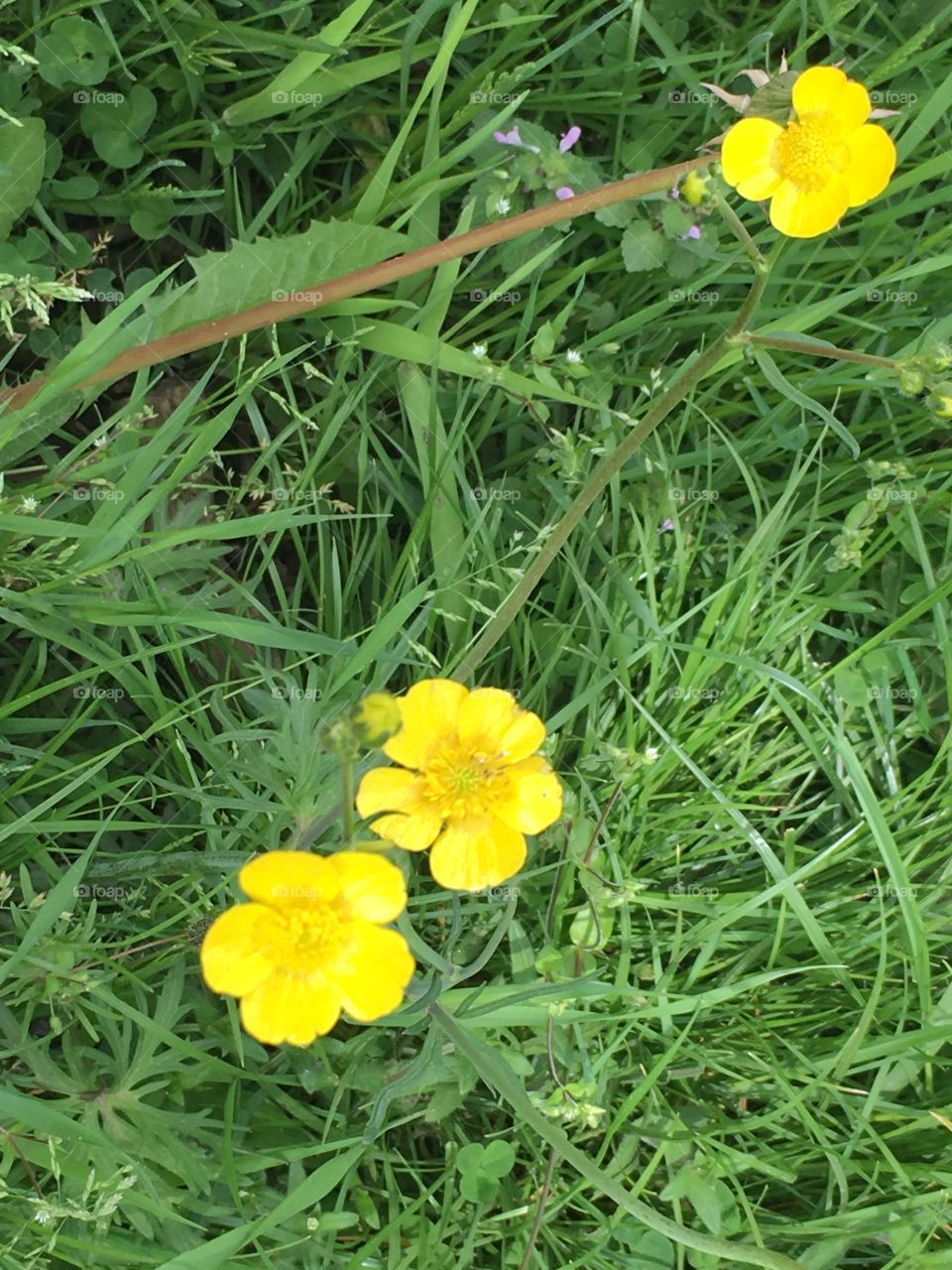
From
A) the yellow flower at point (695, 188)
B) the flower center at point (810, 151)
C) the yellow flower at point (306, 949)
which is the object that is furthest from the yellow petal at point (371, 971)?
the flower center at point (810, 151)

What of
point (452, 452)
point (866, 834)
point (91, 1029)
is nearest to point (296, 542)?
point (452, 452)

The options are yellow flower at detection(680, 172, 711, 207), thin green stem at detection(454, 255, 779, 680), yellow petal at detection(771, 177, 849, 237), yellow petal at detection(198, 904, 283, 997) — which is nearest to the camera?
yellow petal at detection(198, 904, 283, 997)

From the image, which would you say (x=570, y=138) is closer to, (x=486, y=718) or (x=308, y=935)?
(x=486, y=718)

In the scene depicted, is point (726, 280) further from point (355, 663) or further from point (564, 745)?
point (355, 663)

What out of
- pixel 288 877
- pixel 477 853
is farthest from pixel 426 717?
pixel 288 877

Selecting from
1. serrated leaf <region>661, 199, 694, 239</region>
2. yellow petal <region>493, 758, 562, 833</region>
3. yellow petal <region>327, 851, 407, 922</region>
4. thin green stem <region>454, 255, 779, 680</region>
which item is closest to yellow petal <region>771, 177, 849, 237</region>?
thin green stem <region>454, 255, 779, 680</region>

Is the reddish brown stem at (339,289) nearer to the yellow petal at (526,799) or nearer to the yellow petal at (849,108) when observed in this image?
the yellow petal at (849,108)

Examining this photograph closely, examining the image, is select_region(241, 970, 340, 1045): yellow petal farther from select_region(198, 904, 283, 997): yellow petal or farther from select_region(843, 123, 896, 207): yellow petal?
select_region(843, 123, 896, 207): yellow petal
